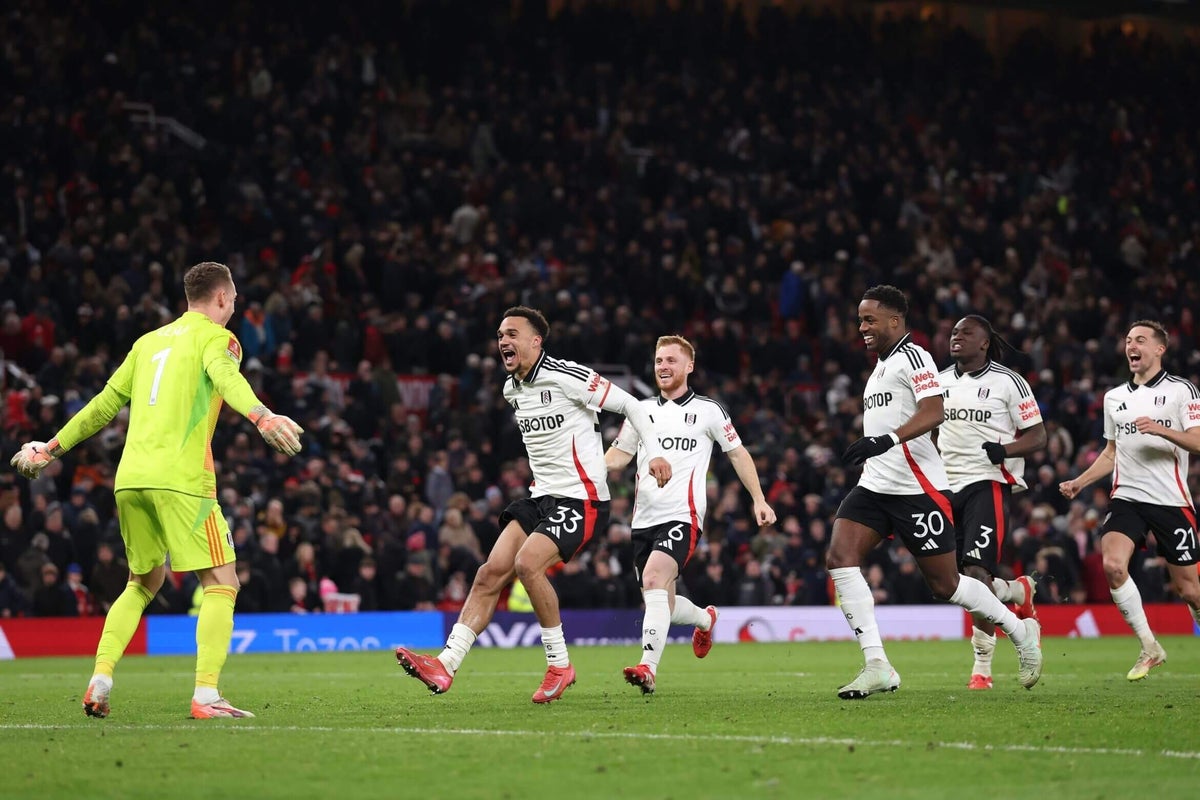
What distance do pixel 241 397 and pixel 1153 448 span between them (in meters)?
8.04

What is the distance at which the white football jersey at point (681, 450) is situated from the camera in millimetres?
13008

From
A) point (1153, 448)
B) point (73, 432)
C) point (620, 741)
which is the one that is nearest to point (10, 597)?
point (73, 432)

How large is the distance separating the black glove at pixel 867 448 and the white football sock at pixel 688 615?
9.31 ft

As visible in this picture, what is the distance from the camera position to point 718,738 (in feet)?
27.9

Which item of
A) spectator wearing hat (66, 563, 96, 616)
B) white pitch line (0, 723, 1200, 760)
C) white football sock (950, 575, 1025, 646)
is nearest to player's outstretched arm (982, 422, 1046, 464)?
white football sock (950, 575, 1025, 646)

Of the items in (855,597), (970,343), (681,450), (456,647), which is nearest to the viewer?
(456,647)

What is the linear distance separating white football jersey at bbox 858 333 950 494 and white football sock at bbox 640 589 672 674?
1.74 m

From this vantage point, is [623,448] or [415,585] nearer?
[623,448]

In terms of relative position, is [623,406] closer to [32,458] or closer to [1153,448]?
[32,458]

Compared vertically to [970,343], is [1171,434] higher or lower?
lower

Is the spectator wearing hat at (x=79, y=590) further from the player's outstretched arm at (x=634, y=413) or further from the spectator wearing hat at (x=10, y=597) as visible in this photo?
the player's outstretched arm at (x=634, y=413)

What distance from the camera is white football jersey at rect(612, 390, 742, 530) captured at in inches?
512

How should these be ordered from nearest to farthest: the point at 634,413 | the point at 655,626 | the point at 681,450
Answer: the point at 634,413
the point at 655,626
the point at 681,450

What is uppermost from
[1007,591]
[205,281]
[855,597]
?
[205,281]
